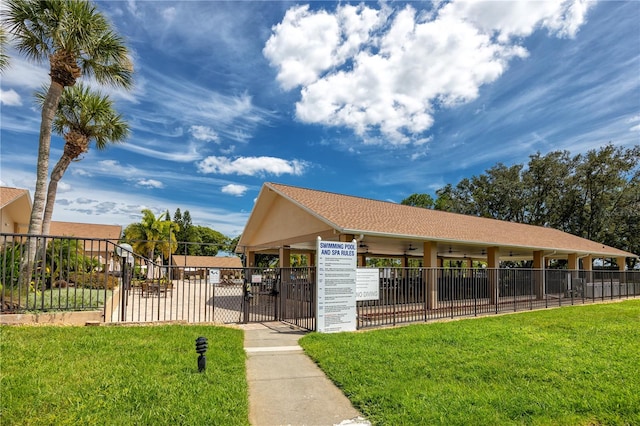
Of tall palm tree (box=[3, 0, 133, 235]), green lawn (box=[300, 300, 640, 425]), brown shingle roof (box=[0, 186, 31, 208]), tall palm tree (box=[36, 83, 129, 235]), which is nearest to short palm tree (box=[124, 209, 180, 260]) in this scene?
brown shingle roof (box=[0, 186, 31, 208])

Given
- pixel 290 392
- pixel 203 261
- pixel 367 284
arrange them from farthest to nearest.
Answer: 1. pixel 203 261
2. pixel 367 284
3. pixel 290 392

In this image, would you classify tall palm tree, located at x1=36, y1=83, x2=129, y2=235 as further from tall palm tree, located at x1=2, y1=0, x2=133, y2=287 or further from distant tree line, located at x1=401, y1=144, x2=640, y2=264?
distant tree line, located at x1=401, y1=144, x2=640, y2=264

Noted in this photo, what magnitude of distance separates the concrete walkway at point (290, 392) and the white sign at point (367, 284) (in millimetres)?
2764

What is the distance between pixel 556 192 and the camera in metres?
39.7

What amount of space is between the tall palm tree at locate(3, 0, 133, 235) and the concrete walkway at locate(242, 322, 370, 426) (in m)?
8.29

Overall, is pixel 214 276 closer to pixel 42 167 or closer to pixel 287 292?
pixel 287 292

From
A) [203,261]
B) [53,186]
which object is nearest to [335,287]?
[53,186]

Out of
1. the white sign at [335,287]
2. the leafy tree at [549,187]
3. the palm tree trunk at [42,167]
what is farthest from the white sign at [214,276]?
the leafy tree at [549,187]

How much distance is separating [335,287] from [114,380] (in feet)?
19.4

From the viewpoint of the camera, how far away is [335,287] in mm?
10141

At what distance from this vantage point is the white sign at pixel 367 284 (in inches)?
416

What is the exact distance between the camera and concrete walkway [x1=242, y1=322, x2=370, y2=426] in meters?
4.63

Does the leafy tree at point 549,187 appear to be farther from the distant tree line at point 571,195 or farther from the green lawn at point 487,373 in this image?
the green lawn at point 487,373

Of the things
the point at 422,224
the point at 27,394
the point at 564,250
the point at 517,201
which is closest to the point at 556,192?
the point at 517,201
